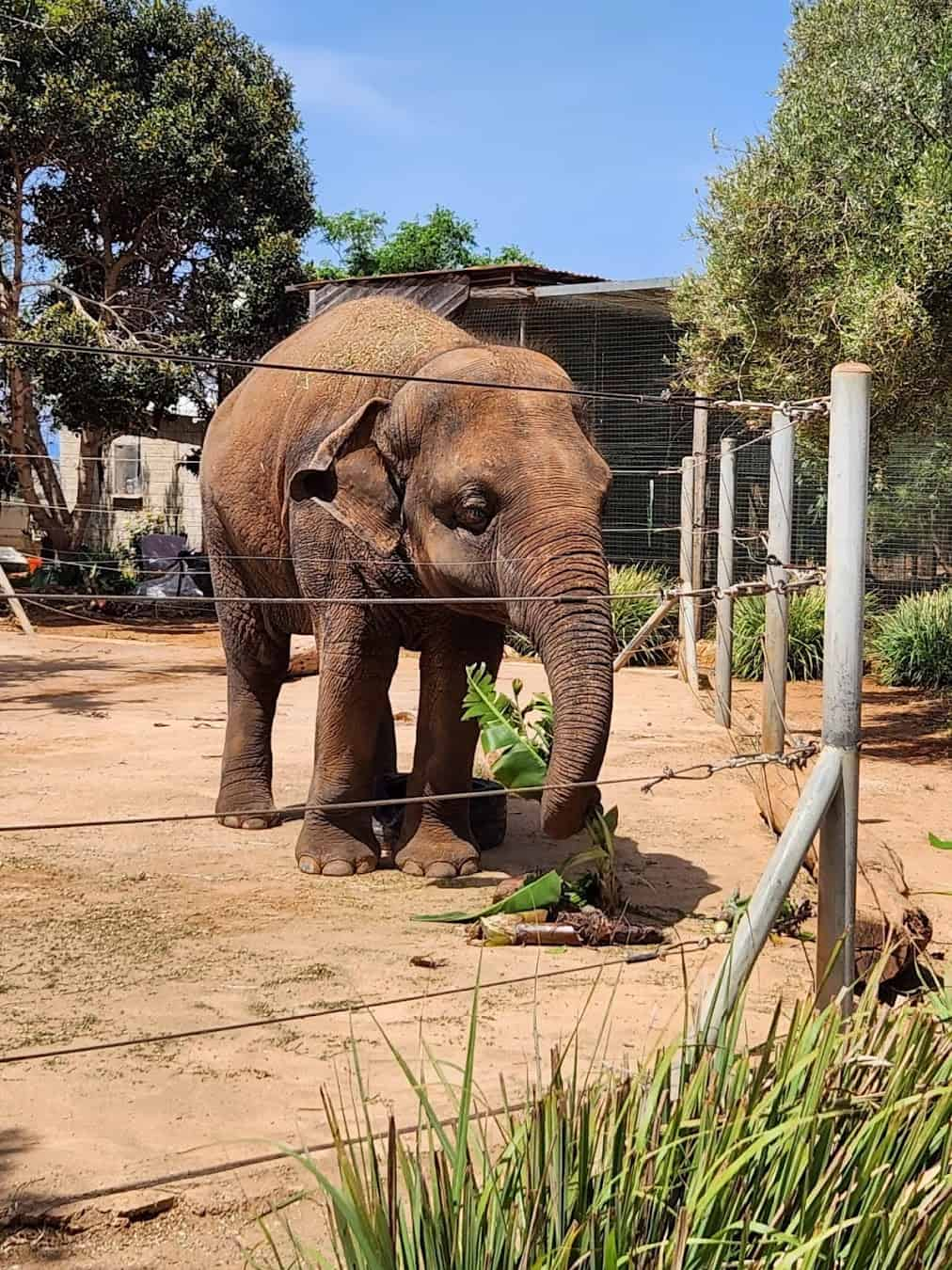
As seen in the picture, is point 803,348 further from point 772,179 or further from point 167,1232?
point 167,1232

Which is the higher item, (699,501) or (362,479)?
(699,501)

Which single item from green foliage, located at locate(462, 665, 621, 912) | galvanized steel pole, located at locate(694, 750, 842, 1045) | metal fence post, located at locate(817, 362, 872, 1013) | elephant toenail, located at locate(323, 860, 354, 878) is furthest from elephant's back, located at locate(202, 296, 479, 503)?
galvanized steel pole, located at locate(694, 750, 842, 1045)

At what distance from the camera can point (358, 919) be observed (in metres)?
5.08

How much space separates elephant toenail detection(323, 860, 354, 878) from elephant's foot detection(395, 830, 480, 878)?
0.24 meters

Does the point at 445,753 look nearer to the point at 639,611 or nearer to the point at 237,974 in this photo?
the point at 237,974

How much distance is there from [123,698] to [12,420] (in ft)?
29.4

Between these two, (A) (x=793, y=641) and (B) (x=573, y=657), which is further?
(A) (x=793, y=641)

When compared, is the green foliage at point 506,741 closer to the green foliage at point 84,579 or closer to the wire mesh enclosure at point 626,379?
the wire mesh enclosure at point 626,379

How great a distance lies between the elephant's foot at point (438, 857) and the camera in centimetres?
572

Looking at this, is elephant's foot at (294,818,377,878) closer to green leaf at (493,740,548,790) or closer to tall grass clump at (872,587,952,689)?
green leaf at (493,740,548,790)

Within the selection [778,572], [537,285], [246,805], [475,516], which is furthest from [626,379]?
[475,516]

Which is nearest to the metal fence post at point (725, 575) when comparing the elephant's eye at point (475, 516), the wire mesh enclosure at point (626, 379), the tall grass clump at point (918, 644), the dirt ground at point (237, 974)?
the dirt ground at point (237, 974)

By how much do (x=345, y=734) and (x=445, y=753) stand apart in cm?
41

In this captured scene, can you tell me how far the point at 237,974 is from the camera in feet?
14.5
